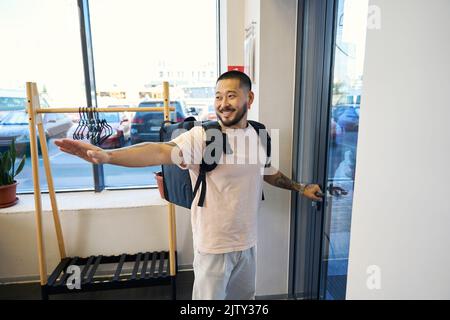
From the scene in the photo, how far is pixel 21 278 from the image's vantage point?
7.73ft

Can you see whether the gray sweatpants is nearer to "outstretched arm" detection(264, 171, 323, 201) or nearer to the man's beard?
"outstretched arm" detection(264, 171, 323, 201)

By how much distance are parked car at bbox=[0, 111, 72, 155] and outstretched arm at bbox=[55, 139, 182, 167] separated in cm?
Answer: 173

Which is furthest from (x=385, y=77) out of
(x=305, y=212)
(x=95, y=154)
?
(x=305, y=212)

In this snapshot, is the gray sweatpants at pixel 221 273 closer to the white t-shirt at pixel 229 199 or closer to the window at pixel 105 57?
the white t-shirt at pixel 229 199

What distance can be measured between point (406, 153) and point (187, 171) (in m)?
0.99

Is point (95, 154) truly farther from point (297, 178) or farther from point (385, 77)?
point (297, 178)

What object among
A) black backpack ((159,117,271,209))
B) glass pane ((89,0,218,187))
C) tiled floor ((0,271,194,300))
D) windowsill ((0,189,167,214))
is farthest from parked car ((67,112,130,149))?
tiled floor ((0,271,194,300))

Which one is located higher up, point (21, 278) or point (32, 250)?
point (32, 250)

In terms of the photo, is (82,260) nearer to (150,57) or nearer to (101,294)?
(101,294)

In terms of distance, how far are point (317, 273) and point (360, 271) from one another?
94 centimetres

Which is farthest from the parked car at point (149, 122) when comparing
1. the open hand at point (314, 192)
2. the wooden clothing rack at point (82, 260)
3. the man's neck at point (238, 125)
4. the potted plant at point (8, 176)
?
the open hand at point (314, 192)

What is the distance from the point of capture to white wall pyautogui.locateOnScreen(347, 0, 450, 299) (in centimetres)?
61

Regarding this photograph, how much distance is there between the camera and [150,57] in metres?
2.56
